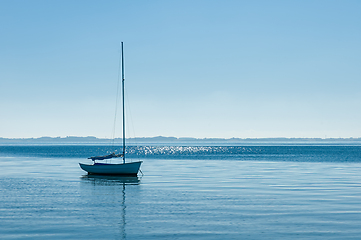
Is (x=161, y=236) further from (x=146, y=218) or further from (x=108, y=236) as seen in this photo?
(x=146, y=218)

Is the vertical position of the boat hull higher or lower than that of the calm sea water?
higher

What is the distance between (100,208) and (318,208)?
15.4 metres

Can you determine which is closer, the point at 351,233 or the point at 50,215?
the point at 351,233

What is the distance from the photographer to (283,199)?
97.9 ft

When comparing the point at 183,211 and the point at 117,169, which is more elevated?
the point at 117,169

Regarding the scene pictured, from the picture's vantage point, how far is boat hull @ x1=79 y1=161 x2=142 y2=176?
50.8 m

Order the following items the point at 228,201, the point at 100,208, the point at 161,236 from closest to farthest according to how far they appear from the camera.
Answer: the point at 161,236
the point at 100,208
the point at 228,201

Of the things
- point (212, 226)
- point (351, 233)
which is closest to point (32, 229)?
point (212, 226)

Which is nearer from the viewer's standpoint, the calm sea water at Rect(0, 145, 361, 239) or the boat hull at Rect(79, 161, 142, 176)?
the calm sea water at Rect(0, 145, 361, 239)

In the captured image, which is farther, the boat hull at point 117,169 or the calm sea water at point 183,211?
the boat hull at point 117,169

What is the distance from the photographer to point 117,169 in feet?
169

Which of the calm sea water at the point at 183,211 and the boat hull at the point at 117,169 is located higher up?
the boat hull at the point at 117,169

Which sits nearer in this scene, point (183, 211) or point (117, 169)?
point (183, 211)

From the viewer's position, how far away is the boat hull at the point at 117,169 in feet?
167
